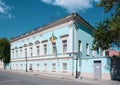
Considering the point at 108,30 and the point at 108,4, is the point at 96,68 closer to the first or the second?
the point at 108,30

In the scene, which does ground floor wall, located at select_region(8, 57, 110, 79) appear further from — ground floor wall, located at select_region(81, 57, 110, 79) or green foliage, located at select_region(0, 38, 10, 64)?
green foliage, located at select_region(0, 38, 10, 64)

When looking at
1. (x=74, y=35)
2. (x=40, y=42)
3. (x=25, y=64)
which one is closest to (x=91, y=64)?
(x=74, y=35)

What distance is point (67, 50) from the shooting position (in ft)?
113

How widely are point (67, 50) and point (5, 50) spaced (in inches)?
1292

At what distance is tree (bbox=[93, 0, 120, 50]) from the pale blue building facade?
2300mm

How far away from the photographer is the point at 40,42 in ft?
140

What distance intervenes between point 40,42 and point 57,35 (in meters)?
6.45

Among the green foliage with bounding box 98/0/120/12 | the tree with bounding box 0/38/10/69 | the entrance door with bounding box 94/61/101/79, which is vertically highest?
the green foliage with bounding box 98/0/120/12

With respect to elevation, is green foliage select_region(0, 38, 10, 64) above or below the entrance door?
above

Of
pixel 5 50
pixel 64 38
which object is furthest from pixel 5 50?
pixel 64 38

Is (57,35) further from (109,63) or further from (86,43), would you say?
(109,63)

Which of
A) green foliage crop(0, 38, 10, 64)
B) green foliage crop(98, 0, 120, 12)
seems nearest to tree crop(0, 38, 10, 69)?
green foliage crop(0, 38, 10, 64)

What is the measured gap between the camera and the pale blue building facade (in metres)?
30.0

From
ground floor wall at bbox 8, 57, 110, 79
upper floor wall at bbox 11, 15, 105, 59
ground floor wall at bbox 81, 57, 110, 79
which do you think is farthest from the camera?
upper floor wall at bbox 11, 15, 105, 59
